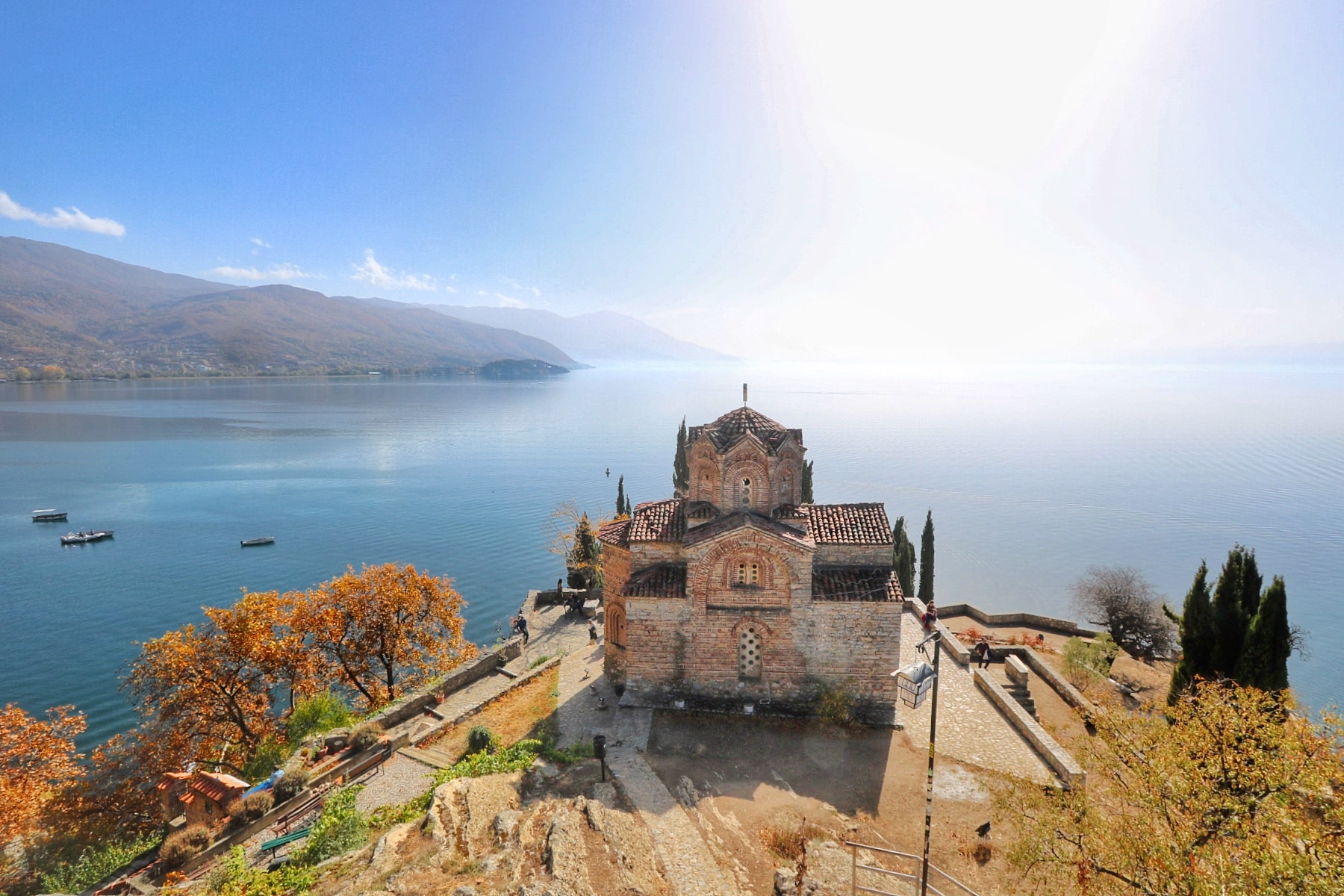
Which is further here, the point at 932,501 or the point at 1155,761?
the point at 932,501

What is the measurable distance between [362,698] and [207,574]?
87.9ft

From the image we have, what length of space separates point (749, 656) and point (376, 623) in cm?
1590

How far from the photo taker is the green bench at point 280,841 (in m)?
14.4

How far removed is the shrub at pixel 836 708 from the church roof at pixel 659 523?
7.06 metres

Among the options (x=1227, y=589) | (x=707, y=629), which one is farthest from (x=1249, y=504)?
(x=707, y=629)

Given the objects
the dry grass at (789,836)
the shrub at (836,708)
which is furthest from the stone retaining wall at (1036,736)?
the dry grass at (789,836)

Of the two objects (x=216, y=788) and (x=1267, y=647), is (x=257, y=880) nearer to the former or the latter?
(x=216, y=788)

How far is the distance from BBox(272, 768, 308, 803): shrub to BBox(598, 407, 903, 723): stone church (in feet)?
30.9

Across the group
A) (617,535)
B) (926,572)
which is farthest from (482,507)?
(617,535)

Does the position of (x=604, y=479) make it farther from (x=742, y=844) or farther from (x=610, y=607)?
(x=742, y=844)

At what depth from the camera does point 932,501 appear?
256 ft

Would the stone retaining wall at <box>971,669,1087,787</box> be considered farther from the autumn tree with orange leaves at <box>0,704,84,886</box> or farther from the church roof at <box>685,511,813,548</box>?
the autumn tree with orange leaves at <box>0,704,84,886</box>

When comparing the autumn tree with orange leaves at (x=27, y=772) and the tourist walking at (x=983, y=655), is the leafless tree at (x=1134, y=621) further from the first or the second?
the autumn tree with orange leaves at (x=27, y=772)

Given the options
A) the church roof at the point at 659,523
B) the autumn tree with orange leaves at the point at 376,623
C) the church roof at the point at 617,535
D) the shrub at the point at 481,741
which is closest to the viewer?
the shrub at the point at 481,741
